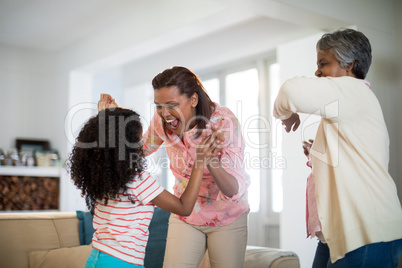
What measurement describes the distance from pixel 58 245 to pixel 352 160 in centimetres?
190

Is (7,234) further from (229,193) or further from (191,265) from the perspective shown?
(229,193)

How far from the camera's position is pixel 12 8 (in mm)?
4855

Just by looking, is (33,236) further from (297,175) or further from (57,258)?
(297,175)

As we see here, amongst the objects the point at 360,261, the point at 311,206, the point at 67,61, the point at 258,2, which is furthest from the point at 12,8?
the point at 360,261

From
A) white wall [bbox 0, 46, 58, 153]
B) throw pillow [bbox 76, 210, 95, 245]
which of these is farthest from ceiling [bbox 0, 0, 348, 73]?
throw pillow [bbox 76, 210, 95, 245]

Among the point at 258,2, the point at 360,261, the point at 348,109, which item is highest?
the point at 258,2

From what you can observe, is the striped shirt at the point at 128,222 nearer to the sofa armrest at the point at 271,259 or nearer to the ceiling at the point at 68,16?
the sofa armrest at the point at 271,259

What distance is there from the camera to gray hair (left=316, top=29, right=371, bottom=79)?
157 centimetres

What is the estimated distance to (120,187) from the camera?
1.68 meters

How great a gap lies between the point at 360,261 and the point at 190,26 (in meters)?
3.37

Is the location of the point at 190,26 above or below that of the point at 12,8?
below

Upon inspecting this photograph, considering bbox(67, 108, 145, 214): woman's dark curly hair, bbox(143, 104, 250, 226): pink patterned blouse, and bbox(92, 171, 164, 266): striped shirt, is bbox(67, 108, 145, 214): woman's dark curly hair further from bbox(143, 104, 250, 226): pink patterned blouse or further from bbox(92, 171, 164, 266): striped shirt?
bbox(143, 104, 250, 226): pink patterned blouse

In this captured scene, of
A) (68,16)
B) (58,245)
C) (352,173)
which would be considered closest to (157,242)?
(58,245)

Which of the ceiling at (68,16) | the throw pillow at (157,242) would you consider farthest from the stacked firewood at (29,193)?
the throw pillow at (157,242)
